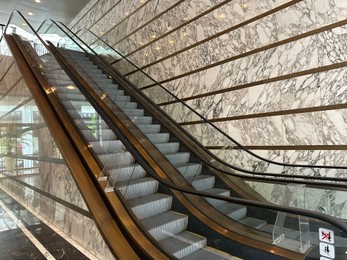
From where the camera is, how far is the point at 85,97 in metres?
4.00

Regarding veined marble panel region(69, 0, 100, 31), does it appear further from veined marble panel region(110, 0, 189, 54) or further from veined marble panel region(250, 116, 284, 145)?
veined marble panel region(250, 116, 284, 145)

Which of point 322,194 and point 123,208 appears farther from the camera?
point 123,208

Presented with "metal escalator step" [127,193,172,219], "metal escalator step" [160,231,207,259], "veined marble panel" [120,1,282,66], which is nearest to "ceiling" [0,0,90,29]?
"veined marble panel" [120,1,282,66]

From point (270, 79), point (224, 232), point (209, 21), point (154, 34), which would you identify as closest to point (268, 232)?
point (224, 232)

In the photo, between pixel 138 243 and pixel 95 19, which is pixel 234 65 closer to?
pixel 138 243

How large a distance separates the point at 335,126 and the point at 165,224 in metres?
2.31

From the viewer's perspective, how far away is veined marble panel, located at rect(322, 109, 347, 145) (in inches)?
118

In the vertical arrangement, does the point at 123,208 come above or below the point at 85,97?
below

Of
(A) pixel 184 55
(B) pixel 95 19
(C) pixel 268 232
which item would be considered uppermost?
(B) pixel 95 19

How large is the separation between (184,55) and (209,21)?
84 centimetres

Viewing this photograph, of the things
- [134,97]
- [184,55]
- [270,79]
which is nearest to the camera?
[270,79]

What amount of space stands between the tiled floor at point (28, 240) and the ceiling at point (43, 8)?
7276mm

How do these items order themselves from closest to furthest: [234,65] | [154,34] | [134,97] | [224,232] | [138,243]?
1. [138,243]
2. [224,232]
3. [234,65]
4. [134,97]
5. [154,34]

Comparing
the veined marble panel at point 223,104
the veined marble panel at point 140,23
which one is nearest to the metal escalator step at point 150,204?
the veined marble panel at point 223,104
